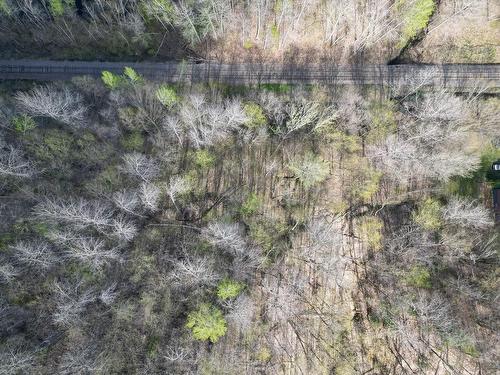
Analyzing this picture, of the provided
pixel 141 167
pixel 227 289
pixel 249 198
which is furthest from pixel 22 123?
pixel 227 289

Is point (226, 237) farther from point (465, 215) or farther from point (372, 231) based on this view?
point (465, 215)

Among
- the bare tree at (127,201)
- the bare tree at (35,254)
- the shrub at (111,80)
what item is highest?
the shrub at (111,80)

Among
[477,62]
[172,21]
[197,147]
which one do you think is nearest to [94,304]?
[197,147]

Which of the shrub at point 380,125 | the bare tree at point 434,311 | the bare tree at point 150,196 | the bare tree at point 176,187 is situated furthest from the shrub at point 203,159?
the bare tree at point 434,311

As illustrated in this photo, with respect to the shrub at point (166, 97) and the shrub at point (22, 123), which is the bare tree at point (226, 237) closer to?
the shrub at point (166, 97)

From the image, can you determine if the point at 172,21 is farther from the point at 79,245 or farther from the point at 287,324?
the point at 287,324

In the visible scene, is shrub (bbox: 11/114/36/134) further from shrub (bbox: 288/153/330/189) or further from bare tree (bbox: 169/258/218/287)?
shrub (bbox: 288/153/330/189)
